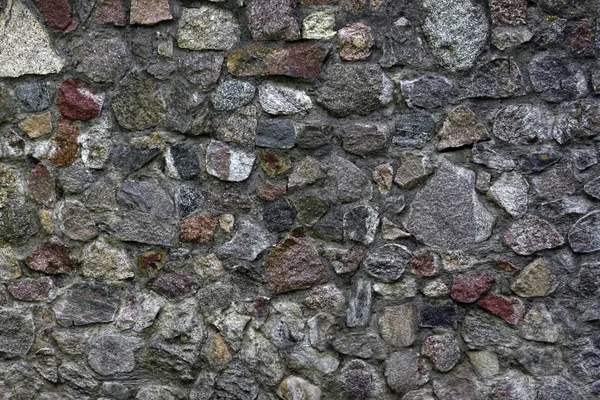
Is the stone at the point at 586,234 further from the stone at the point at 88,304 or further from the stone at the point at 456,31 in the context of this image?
the stone at the point at 88,304

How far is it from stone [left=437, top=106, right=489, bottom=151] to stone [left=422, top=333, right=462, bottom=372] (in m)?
0.63

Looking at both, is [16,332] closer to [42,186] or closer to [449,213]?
[42,186]

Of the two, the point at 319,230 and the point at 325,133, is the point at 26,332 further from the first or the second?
the point at 325,133

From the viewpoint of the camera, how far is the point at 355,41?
7.84 ft

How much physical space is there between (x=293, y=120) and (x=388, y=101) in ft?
1.05

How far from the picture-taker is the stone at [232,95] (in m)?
2.48

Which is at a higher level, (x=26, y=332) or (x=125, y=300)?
(x=125, y=300)

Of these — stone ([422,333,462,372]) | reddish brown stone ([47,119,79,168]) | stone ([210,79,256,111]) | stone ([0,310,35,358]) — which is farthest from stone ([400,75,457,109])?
stone ([0,310,35,358])

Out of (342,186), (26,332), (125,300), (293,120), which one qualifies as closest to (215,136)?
(293,120)

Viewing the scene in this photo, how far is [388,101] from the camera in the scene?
2410 mm

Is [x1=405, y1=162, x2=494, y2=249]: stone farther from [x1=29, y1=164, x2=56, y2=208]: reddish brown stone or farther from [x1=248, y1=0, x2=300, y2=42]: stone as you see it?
[x1=29, y1=164, x2=56, y2=208]: reddish brown stone

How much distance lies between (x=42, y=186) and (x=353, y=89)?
115 cm

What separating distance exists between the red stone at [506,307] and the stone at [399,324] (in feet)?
0.80

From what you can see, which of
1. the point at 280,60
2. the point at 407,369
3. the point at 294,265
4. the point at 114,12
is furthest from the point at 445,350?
the point at 114,12
